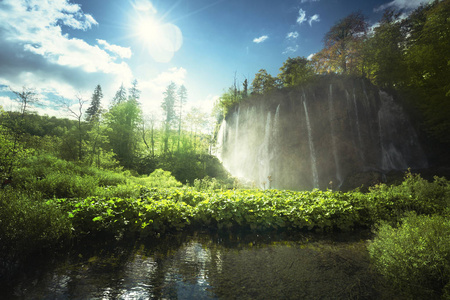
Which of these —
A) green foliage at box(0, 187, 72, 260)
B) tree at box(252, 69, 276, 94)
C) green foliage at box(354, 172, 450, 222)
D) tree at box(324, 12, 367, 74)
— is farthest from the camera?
tree at box(252, 69, 276, 94)

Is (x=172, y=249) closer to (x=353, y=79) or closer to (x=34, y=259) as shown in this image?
(x=34, y=259)

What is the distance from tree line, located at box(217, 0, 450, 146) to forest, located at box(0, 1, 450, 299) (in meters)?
0.12

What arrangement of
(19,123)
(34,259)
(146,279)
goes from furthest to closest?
1. (19,123)
2. (34,259)
3. (146,279)

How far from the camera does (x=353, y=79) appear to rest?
22625 millimetres

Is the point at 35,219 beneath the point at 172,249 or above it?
above

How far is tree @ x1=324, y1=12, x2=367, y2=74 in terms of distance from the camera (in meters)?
25.1

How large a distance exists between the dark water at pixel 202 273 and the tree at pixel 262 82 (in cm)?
3049

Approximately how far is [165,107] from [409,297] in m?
50.1

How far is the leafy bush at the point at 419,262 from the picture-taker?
8.79 ft

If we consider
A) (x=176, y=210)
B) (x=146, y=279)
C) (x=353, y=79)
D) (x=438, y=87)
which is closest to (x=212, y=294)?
(x=146, y=279)

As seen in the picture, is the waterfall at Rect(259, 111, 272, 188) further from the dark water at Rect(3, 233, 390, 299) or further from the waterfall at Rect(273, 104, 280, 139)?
the dark water at Rect(3, 233, 390, 299)

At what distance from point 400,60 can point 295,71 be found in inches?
444

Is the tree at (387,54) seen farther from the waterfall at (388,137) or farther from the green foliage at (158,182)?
the green foliage at (158,182)

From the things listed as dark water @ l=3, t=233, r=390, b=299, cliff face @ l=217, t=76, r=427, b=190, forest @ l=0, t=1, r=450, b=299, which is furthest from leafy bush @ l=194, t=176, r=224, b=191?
dark water @ l=3, t=233, r=390, b=299
